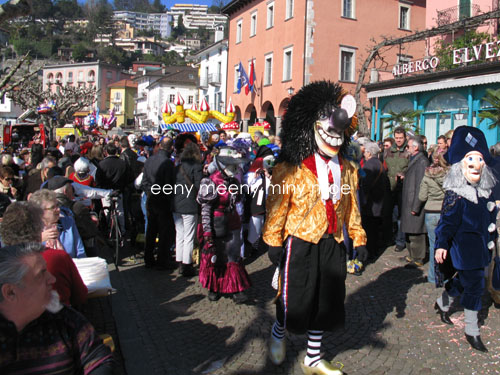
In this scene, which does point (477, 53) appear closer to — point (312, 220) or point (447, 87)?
point (447, 87)

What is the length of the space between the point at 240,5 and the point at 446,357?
3348 centimetres

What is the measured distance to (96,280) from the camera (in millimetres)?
3865

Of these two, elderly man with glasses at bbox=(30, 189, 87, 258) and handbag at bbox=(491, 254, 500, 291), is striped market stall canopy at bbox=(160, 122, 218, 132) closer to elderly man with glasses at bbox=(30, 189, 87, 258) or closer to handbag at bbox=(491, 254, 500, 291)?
elderly man with glasses at bbox=(30, 189, 87, 258)

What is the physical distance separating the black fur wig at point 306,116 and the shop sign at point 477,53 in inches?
552

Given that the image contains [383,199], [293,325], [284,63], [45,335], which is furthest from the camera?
[284,63]

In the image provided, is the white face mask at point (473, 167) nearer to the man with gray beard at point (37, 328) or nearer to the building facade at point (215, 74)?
the man with gray beard at point (37, 328)

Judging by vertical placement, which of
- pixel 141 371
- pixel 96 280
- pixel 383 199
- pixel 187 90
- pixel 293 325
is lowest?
pixel 141 371

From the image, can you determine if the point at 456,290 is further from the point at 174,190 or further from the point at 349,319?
the point at 174,190

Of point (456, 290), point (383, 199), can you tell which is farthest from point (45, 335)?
point (383, 199)

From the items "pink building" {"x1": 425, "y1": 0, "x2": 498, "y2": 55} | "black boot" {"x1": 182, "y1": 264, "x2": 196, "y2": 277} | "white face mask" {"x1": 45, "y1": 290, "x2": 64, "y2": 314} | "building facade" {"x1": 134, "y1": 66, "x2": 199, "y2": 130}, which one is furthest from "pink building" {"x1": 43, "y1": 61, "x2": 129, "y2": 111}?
"white face mask" {"x1": 45, "y1": 290, "x2": 64, "y2": 314}

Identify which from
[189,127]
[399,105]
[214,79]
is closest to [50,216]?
[189,127]

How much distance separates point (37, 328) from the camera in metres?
2.06

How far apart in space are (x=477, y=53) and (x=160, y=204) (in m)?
13.9

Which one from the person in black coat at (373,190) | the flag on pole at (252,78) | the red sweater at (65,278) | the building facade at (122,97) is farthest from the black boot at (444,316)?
the building facade at (122,97)
